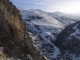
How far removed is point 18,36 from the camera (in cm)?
4325

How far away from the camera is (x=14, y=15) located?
147ft

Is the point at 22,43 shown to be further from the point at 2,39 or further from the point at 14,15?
the point at 2,39

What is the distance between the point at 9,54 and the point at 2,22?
21.8 feet

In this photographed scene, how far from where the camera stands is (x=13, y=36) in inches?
1623

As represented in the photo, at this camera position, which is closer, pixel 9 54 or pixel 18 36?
pixel 9 54

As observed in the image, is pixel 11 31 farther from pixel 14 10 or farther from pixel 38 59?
pixel 38 59

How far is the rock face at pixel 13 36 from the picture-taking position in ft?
120

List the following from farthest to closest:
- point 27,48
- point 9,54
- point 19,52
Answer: point 27,48 < point 19,52 < point 9,54

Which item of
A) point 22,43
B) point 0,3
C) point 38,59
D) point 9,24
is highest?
point 0,3

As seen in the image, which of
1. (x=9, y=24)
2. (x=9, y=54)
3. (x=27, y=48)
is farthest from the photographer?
(x=27, y=48)

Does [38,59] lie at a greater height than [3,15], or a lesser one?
lesser

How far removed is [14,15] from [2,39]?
30.2 feet

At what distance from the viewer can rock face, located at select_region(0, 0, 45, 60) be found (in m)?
36.7

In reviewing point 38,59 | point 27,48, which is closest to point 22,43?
point 27,48
